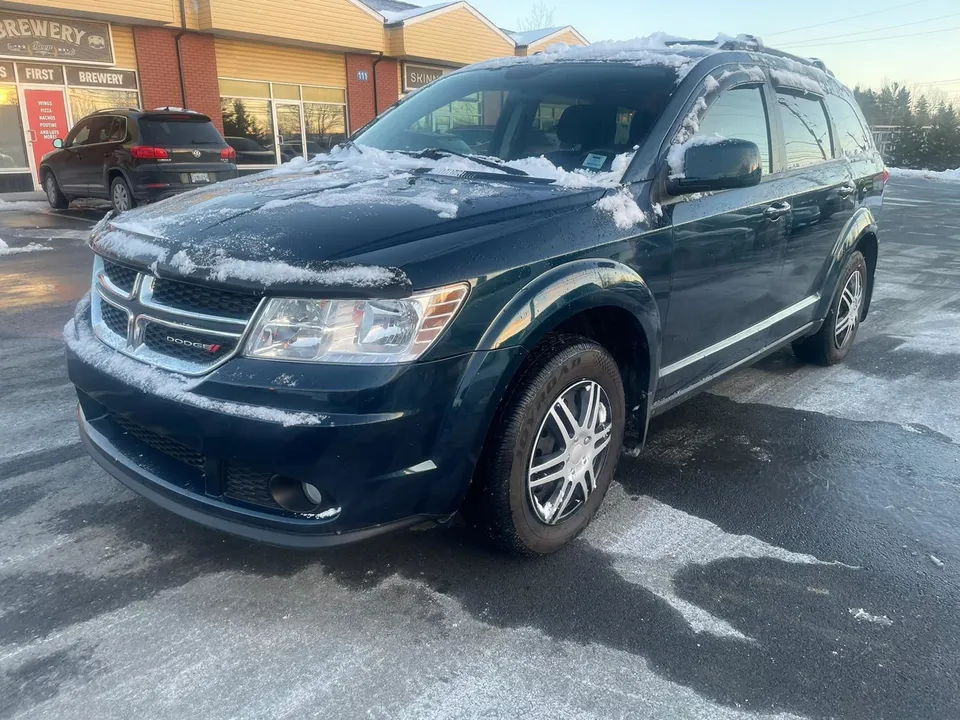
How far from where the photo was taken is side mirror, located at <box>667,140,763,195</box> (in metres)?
2.93

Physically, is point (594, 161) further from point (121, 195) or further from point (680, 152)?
point (121, 195)

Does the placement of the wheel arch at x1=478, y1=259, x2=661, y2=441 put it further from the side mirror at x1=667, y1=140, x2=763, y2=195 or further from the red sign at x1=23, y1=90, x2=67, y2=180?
the red sign at x1=23, y1=90, x2=67, y2=180

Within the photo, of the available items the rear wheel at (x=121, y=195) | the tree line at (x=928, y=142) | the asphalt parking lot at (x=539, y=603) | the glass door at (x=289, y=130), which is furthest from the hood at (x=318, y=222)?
the tree line at (x=928, y=142)

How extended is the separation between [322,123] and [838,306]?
19414 millimetres

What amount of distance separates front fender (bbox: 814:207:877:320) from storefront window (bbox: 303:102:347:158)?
18.2 m

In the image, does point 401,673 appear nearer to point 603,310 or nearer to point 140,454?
point 140,454

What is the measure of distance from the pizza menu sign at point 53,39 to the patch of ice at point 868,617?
1853 centimetres

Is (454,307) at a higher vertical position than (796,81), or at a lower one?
lower

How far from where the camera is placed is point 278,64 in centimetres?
2023

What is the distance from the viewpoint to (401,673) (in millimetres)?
2182

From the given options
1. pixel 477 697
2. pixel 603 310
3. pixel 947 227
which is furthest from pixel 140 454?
pixel 947 227

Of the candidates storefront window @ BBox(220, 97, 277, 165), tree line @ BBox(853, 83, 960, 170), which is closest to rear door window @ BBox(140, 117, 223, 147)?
storefront window @ BBox(220, 97, 277, 165)

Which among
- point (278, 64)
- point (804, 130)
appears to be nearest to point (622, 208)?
point (804, 130)

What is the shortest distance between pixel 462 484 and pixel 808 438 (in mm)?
2343
